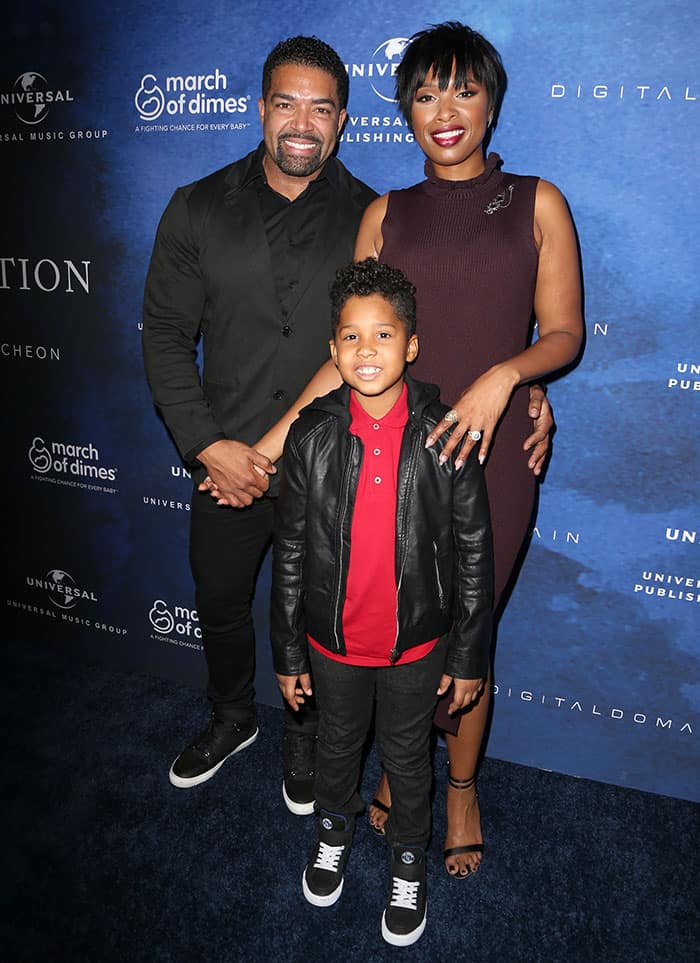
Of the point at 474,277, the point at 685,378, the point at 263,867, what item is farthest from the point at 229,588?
the point at 685,378

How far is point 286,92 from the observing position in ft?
6.65

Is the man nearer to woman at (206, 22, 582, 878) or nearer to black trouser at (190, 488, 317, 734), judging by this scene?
black trouser at (190, 488, 317, 734)

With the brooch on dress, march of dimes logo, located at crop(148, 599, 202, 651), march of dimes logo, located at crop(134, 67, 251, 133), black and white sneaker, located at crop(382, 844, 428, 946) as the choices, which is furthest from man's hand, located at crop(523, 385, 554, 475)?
march of dimes logo, located at crop(148, 599, 202, 651)

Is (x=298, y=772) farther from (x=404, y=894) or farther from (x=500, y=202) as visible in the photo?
(x=500, y=202)

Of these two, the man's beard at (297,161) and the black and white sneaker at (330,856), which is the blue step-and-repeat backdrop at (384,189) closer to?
the man's beard at (297,161)

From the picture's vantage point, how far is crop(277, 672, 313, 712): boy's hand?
6.59ft

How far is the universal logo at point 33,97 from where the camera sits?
8.95 feet

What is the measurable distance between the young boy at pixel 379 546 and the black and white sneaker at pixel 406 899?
11.4 inches

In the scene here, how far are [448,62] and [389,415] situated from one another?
0.89 meters

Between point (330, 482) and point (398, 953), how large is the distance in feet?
4.48

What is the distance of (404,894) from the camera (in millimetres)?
2135

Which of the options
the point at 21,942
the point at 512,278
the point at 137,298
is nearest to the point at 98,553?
the point at 137,298

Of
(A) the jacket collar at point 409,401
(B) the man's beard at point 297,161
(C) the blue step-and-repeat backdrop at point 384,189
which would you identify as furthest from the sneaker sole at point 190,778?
(B) the man's beard at point 297,161

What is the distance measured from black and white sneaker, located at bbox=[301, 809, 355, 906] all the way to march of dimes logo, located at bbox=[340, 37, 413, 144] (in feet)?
7.07
